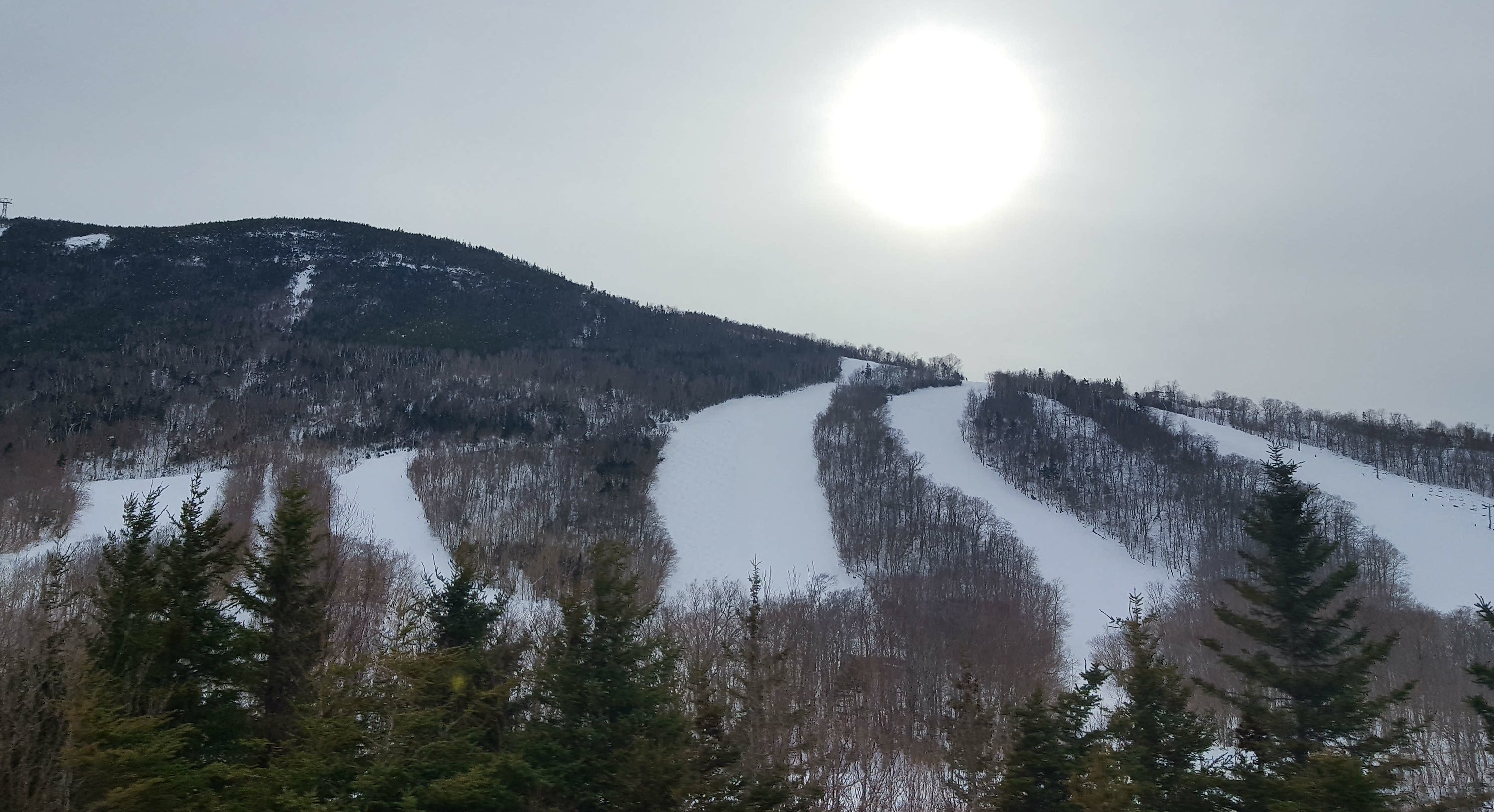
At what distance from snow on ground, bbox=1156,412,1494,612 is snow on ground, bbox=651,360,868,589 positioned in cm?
4301

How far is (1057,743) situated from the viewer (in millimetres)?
12523

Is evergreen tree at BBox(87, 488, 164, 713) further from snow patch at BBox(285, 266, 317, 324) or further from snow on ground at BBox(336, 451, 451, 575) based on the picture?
snow patch at BBox(285, 266, 317, 324)

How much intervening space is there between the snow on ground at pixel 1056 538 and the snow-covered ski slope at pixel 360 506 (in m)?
47.0

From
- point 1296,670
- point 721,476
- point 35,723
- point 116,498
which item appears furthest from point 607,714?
point 721,476

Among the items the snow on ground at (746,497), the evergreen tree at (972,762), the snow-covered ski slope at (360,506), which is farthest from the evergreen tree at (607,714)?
the snow on ground at (746,497)

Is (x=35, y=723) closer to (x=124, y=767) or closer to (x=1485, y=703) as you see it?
(x=124, y=767)

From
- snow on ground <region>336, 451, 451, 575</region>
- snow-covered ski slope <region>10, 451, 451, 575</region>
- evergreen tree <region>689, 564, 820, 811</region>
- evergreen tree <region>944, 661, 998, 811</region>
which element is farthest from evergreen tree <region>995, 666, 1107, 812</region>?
snow on ground <region>336, 451, 451, 575</region>

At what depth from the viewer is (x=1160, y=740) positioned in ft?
37.4

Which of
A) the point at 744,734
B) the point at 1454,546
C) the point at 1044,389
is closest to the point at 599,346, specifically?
the point at 1044,389

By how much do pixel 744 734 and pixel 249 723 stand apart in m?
7.34

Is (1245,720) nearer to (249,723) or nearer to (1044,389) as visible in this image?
(249,723)

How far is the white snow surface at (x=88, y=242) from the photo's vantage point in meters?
140

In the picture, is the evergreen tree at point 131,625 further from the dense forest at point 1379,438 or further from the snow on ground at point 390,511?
the dense forest at point 1379,438

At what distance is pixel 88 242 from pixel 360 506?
129338 millimetres
